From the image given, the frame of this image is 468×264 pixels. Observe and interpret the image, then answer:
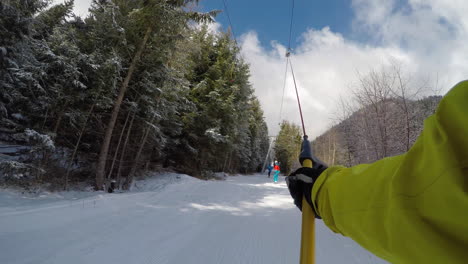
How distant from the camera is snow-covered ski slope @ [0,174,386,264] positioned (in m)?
2.79

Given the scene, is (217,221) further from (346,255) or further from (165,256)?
(346,255)

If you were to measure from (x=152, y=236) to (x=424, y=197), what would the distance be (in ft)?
12.7

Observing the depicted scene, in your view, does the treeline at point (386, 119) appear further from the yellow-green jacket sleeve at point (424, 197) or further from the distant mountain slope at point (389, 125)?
the yellow-green jacket sleeve at point (424, 197)

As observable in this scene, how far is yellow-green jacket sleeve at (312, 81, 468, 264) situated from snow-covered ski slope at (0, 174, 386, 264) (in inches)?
105

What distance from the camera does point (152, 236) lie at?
11.4 ft

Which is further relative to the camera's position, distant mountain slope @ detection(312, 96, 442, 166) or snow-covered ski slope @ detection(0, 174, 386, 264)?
distant mountain slope @ detection(312, 96, 442, 166)

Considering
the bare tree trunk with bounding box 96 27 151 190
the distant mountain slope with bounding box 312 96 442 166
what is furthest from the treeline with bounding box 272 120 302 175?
the bare tree trunk with bounding box 96 27 151 190

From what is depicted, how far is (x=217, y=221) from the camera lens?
4.55 metres

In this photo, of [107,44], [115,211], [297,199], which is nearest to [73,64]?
[107,44]

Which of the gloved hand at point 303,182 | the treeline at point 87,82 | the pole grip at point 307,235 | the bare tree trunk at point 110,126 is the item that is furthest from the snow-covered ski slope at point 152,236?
the treeline at point 87,82

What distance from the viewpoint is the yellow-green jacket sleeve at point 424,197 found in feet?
1.75

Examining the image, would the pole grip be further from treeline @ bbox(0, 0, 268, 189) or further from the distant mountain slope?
treeline @ bbox(0, 0, 268, 189)

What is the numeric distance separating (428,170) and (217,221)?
14.7ft

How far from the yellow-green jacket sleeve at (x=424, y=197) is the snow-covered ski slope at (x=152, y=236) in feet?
8.78
